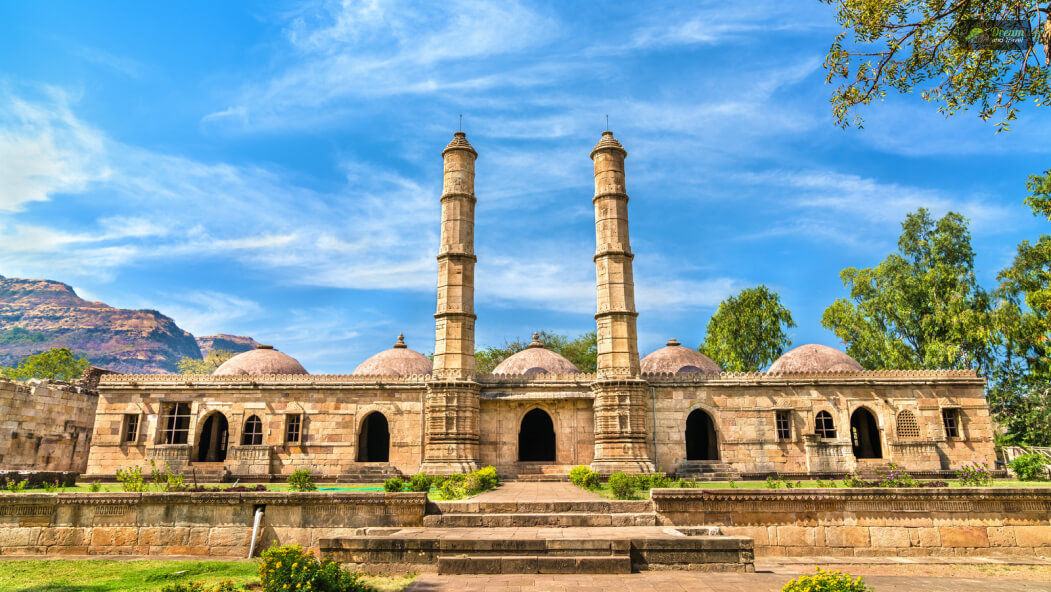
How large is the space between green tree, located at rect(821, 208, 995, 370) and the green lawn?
2812 centimetres

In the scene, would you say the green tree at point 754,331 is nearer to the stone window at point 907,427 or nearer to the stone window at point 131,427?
the stone window at point 907,427

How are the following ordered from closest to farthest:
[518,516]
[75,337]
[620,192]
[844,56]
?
1. [844,56]
2. [518,516]
3. [620,192]
4. [75,337]

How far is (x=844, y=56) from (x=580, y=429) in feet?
41.3

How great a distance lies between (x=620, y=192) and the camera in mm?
19906

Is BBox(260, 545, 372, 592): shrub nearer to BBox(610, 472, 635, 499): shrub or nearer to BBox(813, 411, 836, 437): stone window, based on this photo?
BBox(610, 472, 635, 499): shrub

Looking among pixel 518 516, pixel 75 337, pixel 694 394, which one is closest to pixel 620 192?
pixel 694 394

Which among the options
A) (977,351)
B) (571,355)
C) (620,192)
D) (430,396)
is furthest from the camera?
(571,355)

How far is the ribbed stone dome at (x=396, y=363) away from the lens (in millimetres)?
22719

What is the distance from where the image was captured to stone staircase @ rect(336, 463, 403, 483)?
17859 millimetres

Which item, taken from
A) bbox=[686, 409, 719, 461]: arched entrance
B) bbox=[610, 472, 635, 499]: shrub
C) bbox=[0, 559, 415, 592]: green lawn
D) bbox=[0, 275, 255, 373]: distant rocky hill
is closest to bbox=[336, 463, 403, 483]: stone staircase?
bbox=[610, 472, 635, 499]: shrub

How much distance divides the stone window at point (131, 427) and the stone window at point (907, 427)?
2344cm

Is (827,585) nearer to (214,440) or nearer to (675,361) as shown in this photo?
(675,361)

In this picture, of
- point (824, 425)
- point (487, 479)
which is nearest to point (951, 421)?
point (824, 425)

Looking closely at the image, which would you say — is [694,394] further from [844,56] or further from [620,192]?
[844,56]
